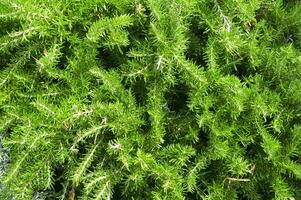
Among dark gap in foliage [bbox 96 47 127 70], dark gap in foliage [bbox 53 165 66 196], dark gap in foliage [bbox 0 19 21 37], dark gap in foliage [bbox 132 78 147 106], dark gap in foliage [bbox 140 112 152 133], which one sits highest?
dark gap in foliage [bbox 0 19 21 37]

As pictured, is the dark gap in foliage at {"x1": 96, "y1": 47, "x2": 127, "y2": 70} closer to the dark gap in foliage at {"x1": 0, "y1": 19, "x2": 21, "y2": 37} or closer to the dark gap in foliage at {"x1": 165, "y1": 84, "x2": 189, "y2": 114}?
the dark gap in foliage at {"x1": 165, "y1": 84, "x2": 189, "y2": 114}

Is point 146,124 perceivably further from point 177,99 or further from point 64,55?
point 64,55

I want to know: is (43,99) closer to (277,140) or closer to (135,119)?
(135,119)

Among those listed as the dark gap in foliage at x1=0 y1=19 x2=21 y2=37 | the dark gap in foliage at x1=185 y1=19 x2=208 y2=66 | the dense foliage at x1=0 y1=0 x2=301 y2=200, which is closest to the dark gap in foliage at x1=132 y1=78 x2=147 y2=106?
the dense foliage at x1=0 y1=0 x2=301 y2=200

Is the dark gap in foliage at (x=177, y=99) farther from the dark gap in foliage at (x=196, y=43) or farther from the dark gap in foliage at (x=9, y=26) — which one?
the dark gap in foliage at (x=9, y=26)

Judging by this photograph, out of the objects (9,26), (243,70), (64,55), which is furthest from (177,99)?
(9,26)

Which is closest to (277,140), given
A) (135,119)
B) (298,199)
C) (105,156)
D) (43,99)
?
(298,199)

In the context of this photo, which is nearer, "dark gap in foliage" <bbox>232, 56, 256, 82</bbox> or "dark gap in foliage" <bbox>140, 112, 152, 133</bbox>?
"dark gap in foliage" <bbox>140, 112, 152, 133</bbox>

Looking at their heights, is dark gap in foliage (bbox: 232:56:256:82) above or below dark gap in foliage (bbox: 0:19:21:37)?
below

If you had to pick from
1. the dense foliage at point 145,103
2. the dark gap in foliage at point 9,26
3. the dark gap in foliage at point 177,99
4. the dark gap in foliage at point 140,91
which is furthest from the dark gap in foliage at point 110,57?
the dark gap in foliage at point 9,26
